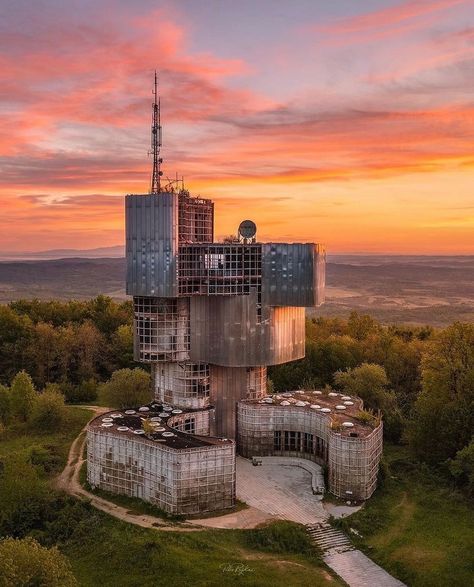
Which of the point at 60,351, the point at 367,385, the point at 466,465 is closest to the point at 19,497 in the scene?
the point at 466,465

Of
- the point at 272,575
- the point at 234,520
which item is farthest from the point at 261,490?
the point at 272,575

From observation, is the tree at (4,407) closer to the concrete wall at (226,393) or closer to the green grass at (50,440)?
the green grass at (50,440)

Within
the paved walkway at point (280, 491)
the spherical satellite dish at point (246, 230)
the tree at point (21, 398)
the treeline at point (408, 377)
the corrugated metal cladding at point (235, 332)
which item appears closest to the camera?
the paved walkway at point (280, 491)

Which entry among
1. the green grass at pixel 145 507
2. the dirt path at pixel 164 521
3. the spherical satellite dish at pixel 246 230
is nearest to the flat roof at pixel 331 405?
the dirt path at pixel 164 521

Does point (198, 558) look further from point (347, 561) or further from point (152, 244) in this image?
point (152, 244)

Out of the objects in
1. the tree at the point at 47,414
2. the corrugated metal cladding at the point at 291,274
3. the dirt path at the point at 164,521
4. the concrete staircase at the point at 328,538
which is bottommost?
the concrete staircase at the point at 328,538

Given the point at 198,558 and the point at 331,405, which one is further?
the point at 331,405

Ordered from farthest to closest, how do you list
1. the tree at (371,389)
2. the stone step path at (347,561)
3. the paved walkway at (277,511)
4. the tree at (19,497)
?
the tree at (371,389) < the tree at (19,497) < the paved walkway at (277,511) < the stone step path at (347,561)
